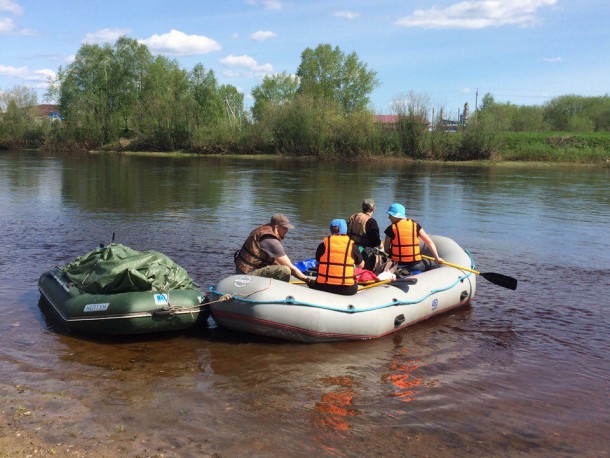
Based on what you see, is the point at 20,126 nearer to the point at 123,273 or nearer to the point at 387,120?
the point at 387,120

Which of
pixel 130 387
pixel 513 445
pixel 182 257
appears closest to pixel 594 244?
pixel 182 257

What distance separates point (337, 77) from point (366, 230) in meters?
57.9

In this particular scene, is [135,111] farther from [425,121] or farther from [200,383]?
[200,383]

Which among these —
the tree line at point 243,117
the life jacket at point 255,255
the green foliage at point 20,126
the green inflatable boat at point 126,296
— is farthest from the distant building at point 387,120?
the green inflatable boat at point 126,296

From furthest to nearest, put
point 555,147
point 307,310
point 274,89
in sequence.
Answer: point 274,89 → point 555,147 → point 307,310

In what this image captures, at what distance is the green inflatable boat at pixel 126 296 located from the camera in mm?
6391

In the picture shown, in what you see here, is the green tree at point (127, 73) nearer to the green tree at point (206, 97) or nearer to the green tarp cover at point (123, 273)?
the green tree at point (206, 97)

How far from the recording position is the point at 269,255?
23.0ft

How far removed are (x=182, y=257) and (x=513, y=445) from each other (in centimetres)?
724

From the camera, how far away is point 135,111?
56.8 m

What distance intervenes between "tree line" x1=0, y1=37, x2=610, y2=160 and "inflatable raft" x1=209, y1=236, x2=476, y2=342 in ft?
123

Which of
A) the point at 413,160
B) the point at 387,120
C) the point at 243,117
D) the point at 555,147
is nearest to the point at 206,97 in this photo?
the point at 243,117

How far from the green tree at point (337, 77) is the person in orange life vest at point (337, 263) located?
57.1 meters

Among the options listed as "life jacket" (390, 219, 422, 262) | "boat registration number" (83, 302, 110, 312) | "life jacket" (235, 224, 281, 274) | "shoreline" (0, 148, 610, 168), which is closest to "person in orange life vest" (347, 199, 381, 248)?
"life jacket" (390, 219, 422, 262)
